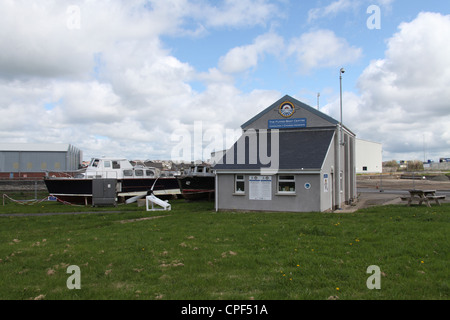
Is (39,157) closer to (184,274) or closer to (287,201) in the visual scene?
(287,201)

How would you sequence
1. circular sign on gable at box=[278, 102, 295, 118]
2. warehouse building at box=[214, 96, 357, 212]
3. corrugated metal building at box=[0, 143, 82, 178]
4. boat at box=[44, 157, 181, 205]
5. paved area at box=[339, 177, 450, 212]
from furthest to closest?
corrugated metal building at box=[0, 143, 82, 178] < boat at box=[44, 157, 181, 205] < paved area at box=[339, 177, 450, 212] < circular sign on gable at box=[278, 102, 295, 118] < warehouse building at box=[214, 96, 357, 212]

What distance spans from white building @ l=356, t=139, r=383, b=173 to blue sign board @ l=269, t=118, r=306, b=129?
76350 mm

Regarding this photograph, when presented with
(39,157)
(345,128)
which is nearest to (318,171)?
(345,128)

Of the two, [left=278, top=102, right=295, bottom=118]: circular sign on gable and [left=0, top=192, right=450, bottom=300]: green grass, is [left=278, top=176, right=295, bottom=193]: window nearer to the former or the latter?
[left=278, top=102, right=295, bottom=118]: circular sign on gable

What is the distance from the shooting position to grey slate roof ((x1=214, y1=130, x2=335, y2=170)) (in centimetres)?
1940

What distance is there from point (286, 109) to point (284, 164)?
3.94 meters

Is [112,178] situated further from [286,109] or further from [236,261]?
[236,261]

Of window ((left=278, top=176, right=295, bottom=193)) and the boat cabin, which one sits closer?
window ((left=278, top=176, right=295, bottom=193))

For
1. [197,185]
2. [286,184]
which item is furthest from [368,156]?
[286,184]

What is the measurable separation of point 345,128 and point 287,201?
8378 mm

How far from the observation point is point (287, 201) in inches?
758

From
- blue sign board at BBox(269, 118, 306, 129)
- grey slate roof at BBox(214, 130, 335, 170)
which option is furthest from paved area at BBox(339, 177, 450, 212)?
blue sign board at BBox(269, 118, 306, 129)

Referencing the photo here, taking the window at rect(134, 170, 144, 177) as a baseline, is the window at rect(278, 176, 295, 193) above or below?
below
